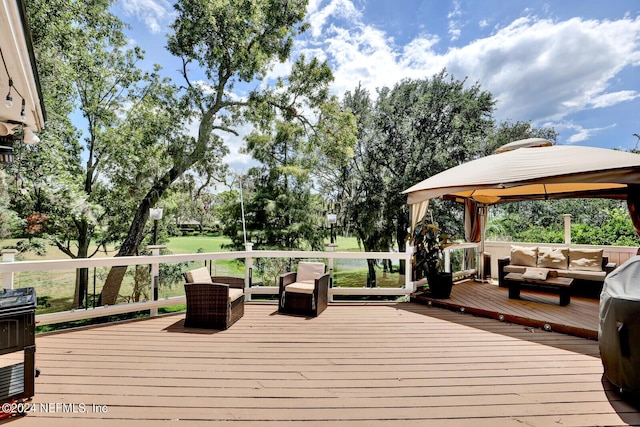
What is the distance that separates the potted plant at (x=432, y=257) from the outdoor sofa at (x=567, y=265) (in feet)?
4.25

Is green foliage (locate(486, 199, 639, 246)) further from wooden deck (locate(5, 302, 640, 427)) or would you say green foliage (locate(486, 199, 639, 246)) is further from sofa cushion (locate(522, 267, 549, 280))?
wooden deck (locate(5, 302, 640, 427))

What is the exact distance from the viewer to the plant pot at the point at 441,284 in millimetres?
5098

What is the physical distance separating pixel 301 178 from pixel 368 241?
386 cm

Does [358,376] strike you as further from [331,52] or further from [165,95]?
[331,52]

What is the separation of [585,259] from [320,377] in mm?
5746

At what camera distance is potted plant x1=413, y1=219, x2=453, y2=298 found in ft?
16.8

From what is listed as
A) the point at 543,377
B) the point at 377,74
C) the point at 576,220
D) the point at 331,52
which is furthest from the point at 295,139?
the point at 576,220

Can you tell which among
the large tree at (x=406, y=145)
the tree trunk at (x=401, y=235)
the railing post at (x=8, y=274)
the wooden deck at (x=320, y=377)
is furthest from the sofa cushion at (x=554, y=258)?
the railing post at (x=8, y=274)

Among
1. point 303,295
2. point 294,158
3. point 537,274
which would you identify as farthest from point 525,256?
point 294,158

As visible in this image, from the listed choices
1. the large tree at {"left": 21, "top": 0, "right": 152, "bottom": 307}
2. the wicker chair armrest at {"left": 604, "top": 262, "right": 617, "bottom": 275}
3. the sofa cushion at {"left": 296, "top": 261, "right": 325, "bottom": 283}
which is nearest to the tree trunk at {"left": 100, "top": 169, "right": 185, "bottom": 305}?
the large tree at {"left": 21, "top": 0, "right": 152, "bottom": 307}

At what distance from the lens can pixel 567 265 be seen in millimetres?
5605

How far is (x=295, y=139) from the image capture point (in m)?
12.4

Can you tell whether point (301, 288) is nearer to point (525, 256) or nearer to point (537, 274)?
point (537, 274)

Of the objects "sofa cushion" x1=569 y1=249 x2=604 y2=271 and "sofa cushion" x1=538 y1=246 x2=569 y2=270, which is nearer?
"sofa cushion" x1=569 y1=249 x2=604 y2=271
